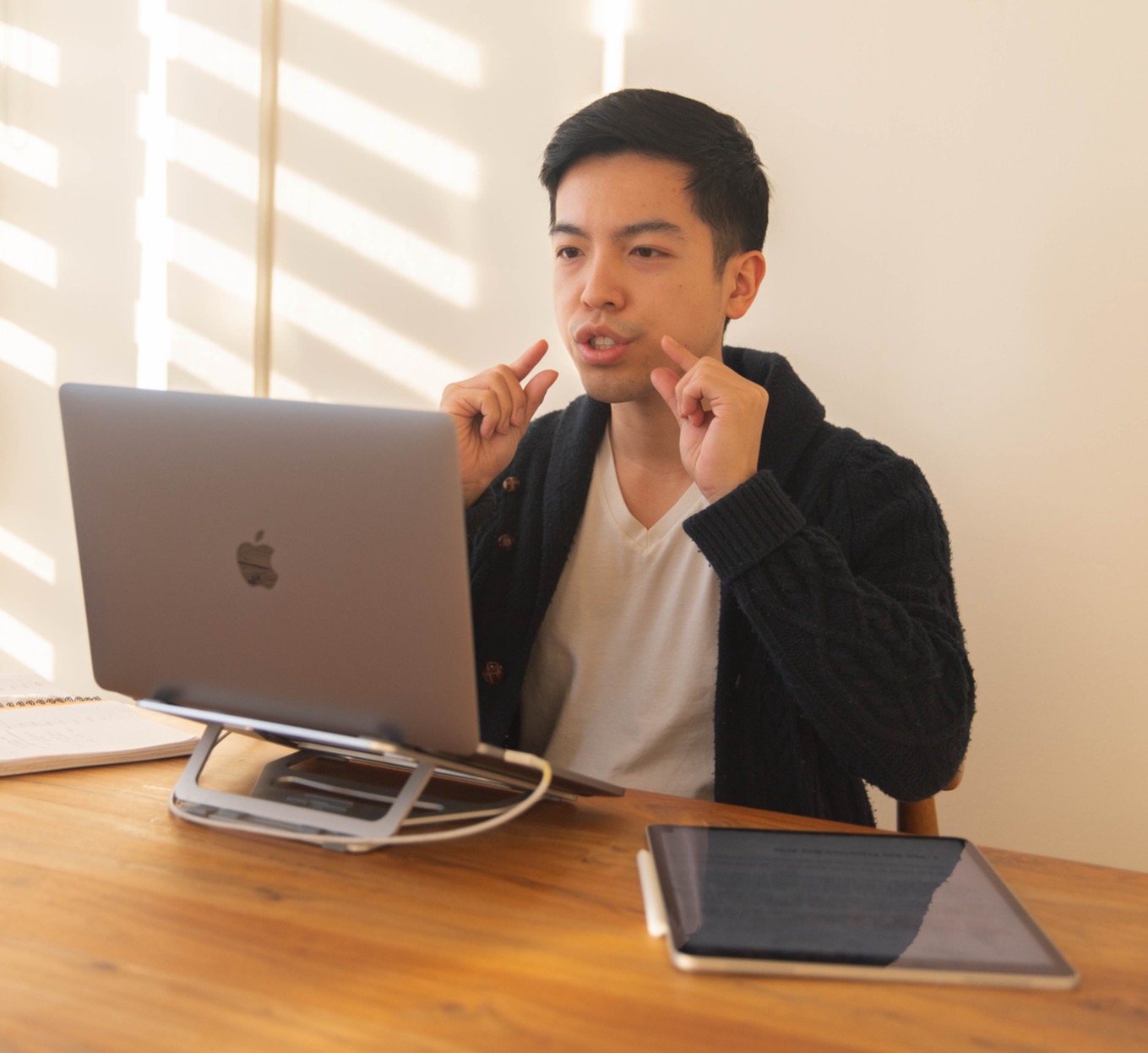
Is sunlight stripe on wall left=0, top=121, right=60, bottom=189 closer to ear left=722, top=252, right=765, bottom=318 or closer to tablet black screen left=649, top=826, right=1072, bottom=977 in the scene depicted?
ear left=722, top=252, right=765, bottom=318

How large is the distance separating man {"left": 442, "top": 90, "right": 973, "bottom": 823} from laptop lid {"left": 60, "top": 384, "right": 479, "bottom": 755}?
43cm

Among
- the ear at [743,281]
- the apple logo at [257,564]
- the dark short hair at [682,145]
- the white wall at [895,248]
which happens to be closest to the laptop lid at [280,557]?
the apple logo at [257,564]

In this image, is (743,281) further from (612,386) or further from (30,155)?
(30,155)

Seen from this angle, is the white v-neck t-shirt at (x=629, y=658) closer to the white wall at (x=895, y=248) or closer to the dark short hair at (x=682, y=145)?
the dark short hair at (x=682, y=145)

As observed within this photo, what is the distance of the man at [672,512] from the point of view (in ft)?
3.95

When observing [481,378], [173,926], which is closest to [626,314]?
[481,378]

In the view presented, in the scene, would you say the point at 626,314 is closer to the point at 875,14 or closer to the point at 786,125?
the point at 786,125

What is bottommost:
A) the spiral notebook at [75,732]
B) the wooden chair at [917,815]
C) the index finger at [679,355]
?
the wooden chair at [917,815]

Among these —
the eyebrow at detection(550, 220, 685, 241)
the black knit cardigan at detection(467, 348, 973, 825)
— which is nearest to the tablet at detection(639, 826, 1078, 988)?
the black knit cardigan at detection(467, 348, 973, 825)

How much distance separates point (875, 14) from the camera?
1729 millimetres

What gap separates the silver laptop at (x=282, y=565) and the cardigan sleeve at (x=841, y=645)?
302 millimetres

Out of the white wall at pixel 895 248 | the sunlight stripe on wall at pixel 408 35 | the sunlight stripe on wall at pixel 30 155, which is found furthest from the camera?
the sunlight stripe on wall at pixel 30 155

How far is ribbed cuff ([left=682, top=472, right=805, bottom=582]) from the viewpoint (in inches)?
44.7

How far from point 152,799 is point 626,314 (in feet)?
2.63
